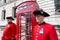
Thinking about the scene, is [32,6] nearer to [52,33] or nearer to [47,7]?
[52,33]

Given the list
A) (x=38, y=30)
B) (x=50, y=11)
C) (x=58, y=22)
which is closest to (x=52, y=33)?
(x=38, y=30)

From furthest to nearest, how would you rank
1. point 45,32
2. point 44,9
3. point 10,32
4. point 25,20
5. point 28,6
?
point 44,9
point 10,32
point 25,20
point 28,6
point 45,32

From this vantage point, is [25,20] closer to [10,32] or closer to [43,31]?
[10,32]

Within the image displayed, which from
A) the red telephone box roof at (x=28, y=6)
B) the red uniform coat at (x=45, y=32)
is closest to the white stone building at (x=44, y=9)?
the red telephone box roof at (x=28, y=6)

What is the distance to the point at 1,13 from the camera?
1511 cm

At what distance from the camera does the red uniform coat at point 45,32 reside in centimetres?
283

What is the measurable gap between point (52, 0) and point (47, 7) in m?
0.45

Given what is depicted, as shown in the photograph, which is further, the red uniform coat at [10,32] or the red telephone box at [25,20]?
the red uniform coat at [10,32]

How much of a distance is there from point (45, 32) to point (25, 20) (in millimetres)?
2120

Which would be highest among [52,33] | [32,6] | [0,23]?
[32,6]

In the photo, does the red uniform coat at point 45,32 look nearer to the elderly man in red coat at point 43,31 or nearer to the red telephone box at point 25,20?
the elderly man in red coat at point 43,31

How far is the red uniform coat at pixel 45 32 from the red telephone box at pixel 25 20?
174 centimetres

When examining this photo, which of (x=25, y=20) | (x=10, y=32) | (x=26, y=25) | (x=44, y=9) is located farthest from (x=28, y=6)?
(x=44, y=9)

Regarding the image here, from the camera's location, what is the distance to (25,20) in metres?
4.99
